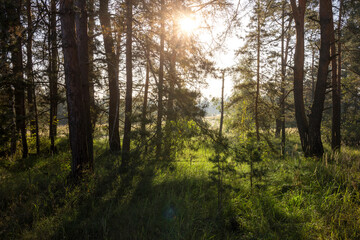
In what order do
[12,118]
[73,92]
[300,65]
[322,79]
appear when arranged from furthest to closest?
1. [300,65]
2. [322,79]
3. [12,118]
4. [73,92]

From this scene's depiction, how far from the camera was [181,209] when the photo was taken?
331 centimetres

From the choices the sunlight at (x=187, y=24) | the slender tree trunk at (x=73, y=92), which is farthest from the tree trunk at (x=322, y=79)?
the slender tree trunk at (x=73, y=92)

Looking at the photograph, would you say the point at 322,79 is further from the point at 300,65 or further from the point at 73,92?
the point at 73,92

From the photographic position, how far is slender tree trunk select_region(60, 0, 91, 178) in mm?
4535

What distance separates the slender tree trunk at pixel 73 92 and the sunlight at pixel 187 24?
11.1 ft

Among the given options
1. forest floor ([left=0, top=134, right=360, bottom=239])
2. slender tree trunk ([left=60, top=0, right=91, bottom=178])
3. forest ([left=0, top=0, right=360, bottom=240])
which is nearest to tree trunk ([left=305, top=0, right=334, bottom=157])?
forest ([left=0, top=0, right=360, bottom=240])

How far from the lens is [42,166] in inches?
268

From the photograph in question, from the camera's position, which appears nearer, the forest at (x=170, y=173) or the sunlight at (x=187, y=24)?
the forest at (x=170, y=173)

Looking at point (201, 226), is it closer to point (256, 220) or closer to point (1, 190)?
point (256, 220)

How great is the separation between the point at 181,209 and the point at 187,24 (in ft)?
20.0

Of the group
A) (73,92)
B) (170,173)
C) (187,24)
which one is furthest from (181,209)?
(187,24)

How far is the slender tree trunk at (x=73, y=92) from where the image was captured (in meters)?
4.54

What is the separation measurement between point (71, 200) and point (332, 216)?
15.2ft

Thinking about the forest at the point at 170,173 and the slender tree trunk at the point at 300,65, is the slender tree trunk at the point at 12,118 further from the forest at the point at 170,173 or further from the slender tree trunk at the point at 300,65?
the slender tree trunk at the point at 300,65
